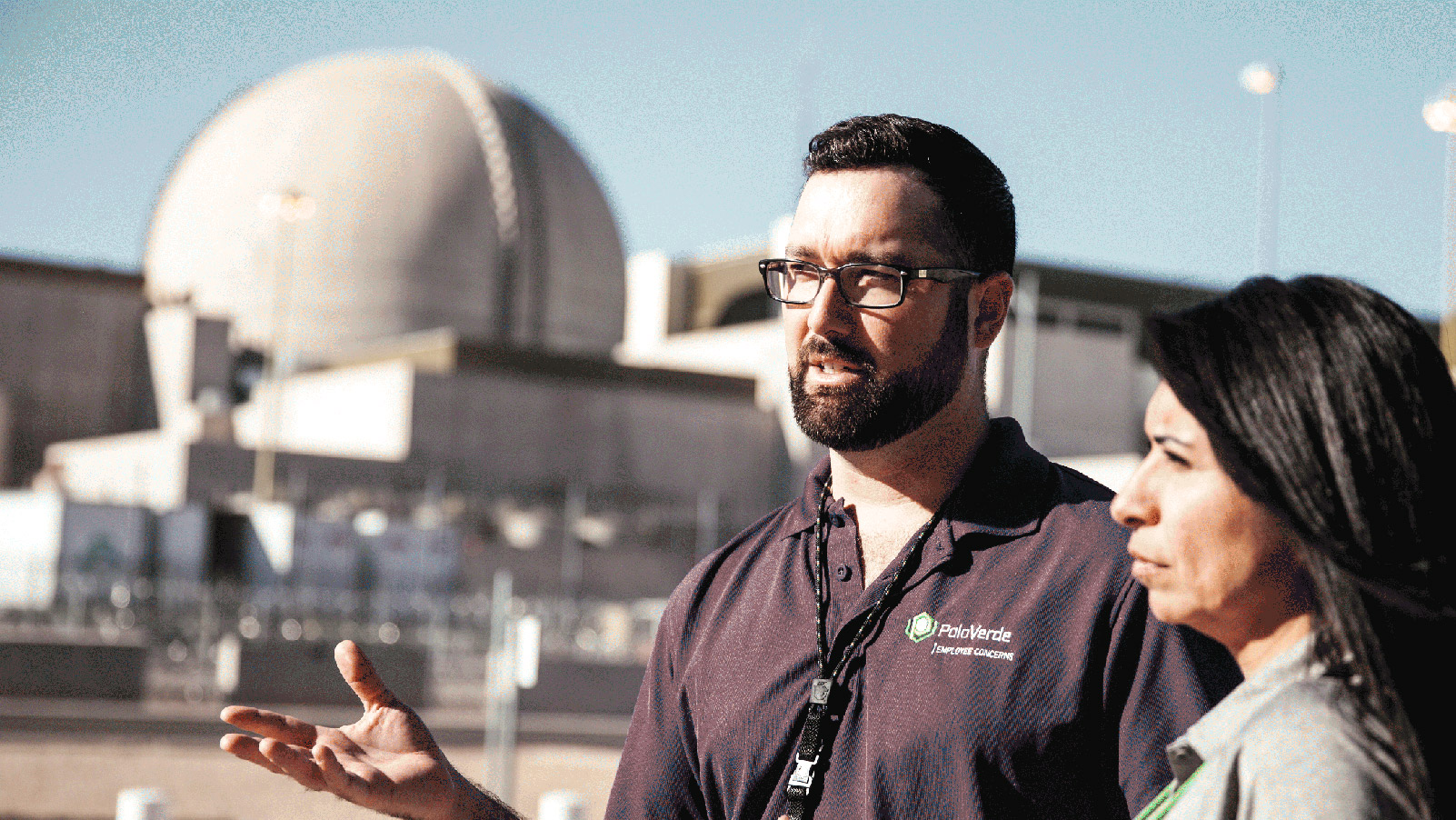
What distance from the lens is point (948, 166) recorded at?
321 cm

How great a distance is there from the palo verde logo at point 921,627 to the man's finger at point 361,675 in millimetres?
846

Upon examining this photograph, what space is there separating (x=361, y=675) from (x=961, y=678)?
0.96 metres

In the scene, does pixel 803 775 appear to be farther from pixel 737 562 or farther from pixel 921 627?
pixel 737 562

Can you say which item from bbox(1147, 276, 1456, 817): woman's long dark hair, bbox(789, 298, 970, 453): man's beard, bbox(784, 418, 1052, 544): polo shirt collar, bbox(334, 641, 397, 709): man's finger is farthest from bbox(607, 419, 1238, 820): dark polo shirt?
bbox(1147, 276, 1456, 817): woman's long dark hair

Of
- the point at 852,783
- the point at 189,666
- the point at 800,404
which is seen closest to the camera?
the point at 852,783

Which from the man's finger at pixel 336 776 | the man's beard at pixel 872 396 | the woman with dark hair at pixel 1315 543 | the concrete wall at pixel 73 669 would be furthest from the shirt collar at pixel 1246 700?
the concrete wall at pixel 73 669

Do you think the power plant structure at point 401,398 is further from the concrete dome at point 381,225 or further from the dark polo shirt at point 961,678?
the dark polo shirt at point 961,678

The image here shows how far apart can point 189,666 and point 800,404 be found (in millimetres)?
23043

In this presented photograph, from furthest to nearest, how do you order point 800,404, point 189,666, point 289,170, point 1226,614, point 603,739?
point 289,170, point 189,666, point 603,739, point 800,404, point 1226,614

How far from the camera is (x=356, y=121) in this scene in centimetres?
4947

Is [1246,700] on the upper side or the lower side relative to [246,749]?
upper

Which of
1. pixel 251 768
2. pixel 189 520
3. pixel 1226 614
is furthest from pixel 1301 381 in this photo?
pixel 189 520

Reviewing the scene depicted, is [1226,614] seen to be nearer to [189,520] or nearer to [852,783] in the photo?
[852,783]

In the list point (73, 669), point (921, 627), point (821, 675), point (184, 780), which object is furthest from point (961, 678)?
point (73, 669)
